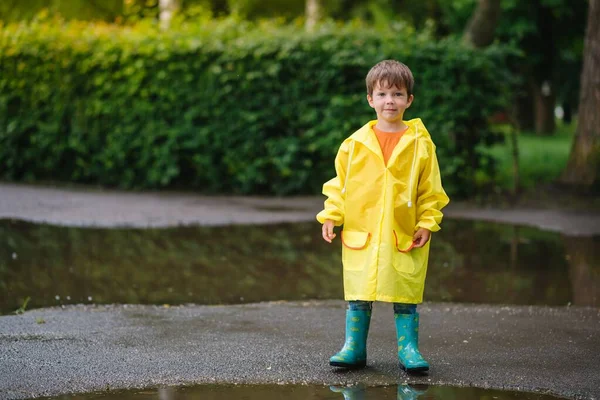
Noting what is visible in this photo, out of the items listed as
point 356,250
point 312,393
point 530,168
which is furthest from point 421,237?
point 530,168

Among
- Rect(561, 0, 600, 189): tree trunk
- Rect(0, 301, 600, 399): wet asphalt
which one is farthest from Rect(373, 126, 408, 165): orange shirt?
Rect(561, 0, 600, 189): tree trunk

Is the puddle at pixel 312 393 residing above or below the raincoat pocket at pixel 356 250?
below

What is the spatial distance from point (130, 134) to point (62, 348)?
985 cm

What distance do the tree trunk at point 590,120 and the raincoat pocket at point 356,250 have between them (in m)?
9.30

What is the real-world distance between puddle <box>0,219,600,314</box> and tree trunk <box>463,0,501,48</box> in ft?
18.6

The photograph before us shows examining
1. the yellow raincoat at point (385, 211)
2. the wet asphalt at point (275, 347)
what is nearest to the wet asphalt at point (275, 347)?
the wet asphalt at point (275, 347)

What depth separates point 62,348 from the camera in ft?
18.5

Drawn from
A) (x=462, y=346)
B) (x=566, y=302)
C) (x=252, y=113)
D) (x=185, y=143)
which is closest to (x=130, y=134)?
(x=185, y=143)

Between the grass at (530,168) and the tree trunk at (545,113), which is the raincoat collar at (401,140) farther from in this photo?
the tree trunk at (545,113)

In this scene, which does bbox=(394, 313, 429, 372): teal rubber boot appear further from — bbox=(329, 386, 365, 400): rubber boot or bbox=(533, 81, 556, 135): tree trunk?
bbox=(533, 81, 556, 135): tree trunk

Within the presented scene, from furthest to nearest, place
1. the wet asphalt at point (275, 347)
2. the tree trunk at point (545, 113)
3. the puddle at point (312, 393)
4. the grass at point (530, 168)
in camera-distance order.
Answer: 1. the tree trunk at point (545, 113)
2. the grass at point (530, 168)
3. the wet asphalt at point (275, 347)
4. the puddle at point (312, 393)

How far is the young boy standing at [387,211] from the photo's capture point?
5.05 m

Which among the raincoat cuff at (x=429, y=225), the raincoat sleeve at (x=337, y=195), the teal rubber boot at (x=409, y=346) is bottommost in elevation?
the teal rubber boot at (x=409, y=346)

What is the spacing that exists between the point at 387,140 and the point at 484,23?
11.9 metres
